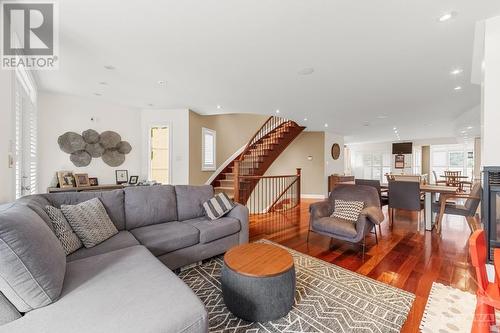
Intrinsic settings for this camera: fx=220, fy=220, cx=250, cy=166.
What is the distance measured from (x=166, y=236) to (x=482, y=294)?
2.42 metres

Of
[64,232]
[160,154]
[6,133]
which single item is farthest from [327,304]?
[160,154]

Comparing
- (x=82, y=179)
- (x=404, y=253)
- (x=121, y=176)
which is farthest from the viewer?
(x=121, y=176)

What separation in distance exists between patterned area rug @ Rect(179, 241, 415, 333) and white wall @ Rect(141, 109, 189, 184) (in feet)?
9.79

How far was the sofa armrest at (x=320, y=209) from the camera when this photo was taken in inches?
127

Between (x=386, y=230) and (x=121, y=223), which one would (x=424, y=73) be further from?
(x=121, y=223)

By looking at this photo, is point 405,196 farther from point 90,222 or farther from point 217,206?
point 90,222

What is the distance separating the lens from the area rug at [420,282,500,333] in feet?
5.37

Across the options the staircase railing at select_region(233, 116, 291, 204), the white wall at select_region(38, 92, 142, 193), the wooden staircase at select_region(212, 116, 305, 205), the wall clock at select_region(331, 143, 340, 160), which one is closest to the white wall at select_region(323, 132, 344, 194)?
the wall clock at select_region(331, 143, 340, 160)

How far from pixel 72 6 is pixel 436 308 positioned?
3904mm

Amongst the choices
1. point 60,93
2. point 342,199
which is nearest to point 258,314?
point 342,199

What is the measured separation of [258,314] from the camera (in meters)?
1.64

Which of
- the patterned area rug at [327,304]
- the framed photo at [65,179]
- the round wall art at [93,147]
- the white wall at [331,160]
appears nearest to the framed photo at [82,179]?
the framed photo at [65,179]

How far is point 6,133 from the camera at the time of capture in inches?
75.7

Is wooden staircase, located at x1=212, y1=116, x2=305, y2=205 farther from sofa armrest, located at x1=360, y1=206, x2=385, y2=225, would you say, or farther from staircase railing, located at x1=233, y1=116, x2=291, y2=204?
sofa armrest, located at x1=360, y1=206, x2=385, y2=225
